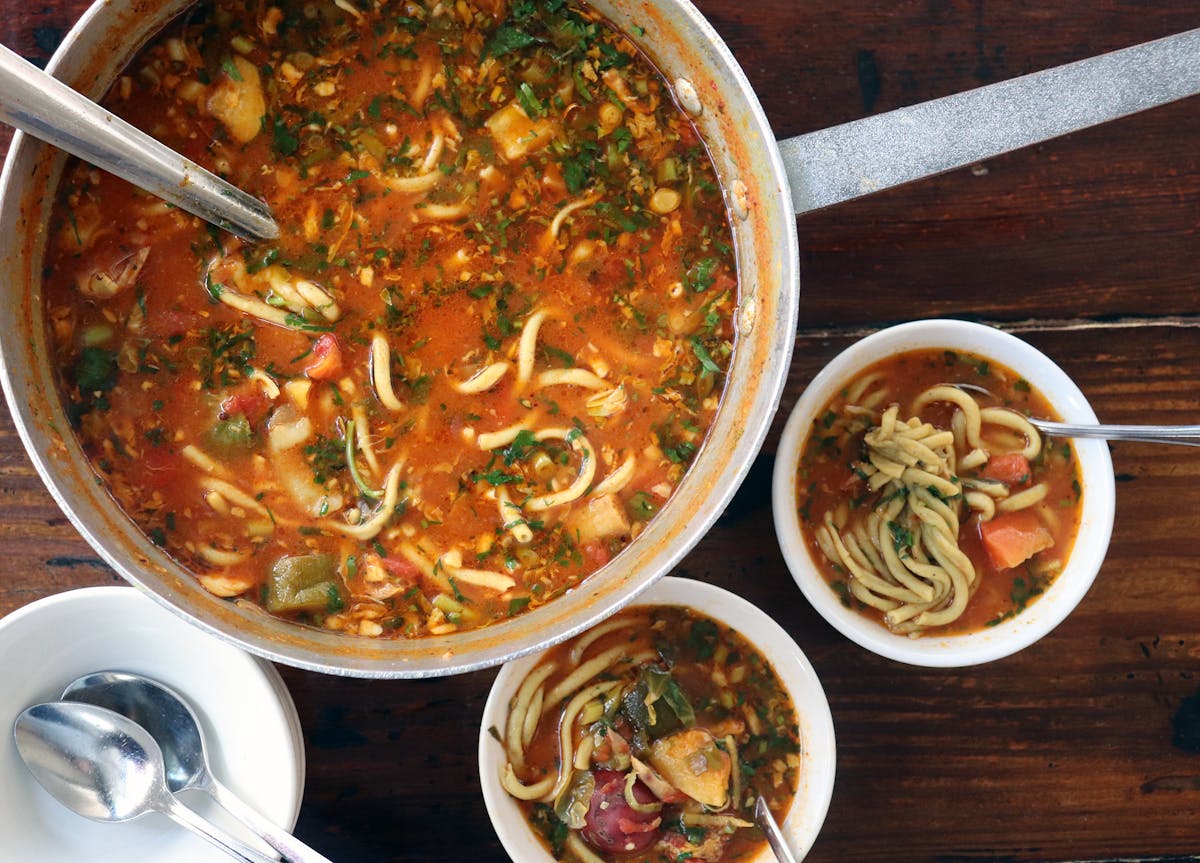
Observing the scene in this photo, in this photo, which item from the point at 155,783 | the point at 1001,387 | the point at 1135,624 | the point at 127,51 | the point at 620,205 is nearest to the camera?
the point at 127,51

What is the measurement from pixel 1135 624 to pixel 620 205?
2417mm

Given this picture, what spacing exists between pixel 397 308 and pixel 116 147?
81 centimetres

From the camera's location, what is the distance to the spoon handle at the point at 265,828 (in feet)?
10.1

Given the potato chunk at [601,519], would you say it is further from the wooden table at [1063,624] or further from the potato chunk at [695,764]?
the potato chunk at [695,764]

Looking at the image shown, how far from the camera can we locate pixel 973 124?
2.66 meters

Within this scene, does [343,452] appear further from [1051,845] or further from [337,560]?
[1051,845]

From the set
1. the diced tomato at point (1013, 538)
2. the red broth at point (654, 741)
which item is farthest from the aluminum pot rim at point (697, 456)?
the diced tomato at point (1013, 538)

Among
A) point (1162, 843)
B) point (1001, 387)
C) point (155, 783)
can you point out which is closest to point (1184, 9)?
point (1001, 387)

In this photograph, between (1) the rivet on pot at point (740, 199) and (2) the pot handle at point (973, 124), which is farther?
(1) the rivet on pot at point (740, 199)

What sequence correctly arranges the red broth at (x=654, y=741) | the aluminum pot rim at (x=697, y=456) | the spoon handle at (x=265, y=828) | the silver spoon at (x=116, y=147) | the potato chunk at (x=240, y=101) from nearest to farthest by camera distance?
the silver spoon at (x=116, y=147), the aluminum pot rim at (x=697, y=456), the potato chunk at (x=240, y=101), the spoon handle at (x=265, y=828), the red broth at (x=654, y=741)

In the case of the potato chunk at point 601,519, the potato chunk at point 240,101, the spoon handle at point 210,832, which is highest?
the potato chunk at point 240,101

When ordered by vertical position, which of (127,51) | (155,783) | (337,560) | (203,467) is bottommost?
(155,783)

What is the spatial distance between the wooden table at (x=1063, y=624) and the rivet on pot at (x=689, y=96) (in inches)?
23.6

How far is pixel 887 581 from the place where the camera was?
3383mm
